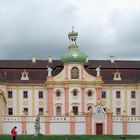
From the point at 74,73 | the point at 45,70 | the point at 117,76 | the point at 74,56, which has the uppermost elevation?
the point at 74,56

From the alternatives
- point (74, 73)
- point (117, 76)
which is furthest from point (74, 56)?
point (117, 76)

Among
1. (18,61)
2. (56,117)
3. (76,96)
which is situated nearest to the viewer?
(56,117)

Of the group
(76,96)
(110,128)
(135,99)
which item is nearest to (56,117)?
(110,128)

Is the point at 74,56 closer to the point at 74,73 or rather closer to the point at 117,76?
the point at 74,73

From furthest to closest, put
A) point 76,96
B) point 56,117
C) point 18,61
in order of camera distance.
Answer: point 18,61 < point 76,96 < point 56,117

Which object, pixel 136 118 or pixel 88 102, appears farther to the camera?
pixel 88 102

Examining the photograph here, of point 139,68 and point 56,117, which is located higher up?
point 139,68

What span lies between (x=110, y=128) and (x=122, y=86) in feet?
60.8

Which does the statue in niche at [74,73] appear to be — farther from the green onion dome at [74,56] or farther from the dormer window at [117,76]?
the dormer window at [117,76]

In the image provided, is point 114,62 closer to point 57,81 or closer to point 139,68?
point 139,68

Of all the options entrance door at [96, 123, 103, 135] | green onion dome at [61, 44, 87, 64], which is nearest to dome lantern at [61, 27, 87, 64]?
green onion dome at [61, 44, 87, 64]

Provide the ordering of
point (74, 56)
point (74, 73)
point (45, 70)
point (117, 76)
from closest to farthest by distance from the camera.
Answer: point (74, 56) < point (74, 73) < point (45, 70) < point (117, 76)

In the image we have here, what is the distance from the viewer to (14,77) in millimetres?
100688

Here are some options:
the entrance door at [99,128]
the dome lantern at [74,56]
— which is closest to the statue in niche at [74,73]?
the dome lantern at [74,56]
